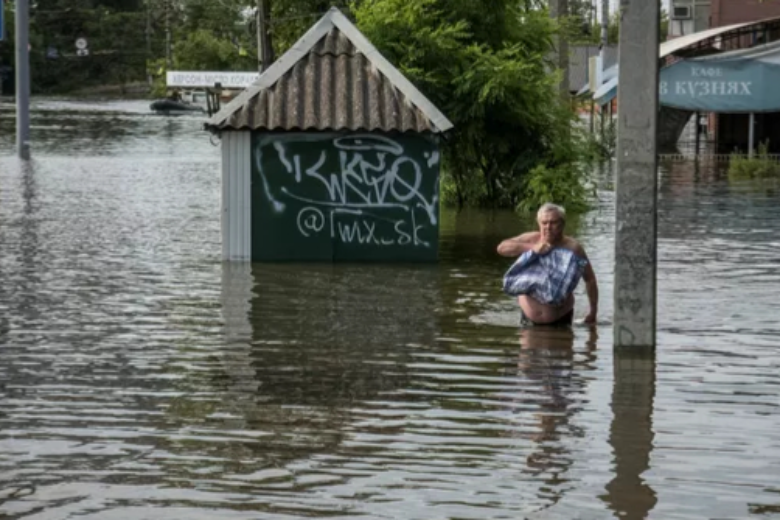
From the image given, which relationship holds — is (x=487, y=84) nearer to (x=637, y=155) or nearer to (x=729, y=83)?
(x=637, y=155)

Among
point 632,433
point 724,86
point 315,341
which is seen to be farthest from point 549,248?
point 724,86

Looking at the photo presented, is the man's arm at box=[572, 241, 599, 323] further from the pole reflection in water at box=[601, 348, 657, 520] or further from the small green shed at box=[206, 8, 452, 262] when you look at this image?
the small green shed at box=[206, 8, 452, 262]

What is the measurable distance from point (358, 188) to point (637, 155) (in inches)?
281

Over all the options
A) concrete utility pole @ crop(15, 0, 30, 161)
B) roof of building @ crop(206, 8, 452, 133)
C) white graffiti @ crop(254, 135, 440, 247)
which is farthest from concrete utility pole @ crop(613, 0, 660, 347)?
concrete utility pole @ crop(15, 0, 30, 161)

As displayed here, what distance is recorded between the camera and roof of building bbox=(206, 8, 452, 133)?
18641 millimetres

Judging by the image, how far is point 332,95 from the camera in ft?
62.2

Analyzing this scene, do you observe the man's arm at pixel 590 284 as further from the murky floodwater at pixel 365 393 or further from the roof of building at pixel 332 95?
the roof of building at pixel 332 95

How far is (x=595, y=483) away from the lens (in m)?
8.55

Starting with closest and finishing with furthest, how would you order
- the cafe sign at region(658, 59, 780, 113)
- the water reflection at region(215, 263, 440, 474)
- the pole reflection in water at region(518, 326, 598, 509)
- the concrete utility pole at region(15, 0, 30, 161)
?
the pole reflection in water at region(518, 326, 598, 509) < the water reflection at region(215, 263, 440, 474) < the cafe sign at region(658, 59, 780, 113) < the concrete utility pole at region(15, 0, 30, 161)

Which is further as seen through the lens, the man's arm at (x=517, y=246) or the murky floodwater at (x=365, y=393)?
the man's arm at (x=517, y=246)

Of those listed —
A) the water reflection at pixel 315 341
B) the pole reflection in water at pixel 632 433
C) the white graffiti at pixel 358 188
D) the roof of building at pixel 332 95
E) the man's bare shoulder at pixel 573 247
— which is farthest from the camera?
the white graffiti at pixel 358 188

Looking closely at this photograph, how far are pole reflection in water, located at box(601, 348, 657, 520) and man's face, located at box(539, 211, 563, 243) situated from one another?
1.22 m

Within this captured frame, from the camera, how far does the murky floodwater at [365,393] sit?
27.3 ft

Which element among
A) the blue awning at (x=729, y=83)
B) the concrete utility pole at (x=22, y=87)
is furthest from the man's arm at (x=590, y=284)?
the concrete utility pole at (x=22, y=87)
